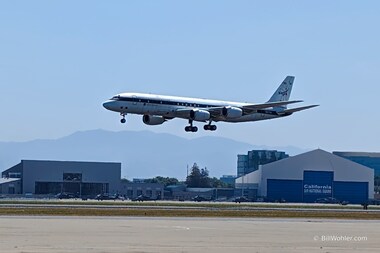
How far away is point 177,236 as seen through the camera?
1719 inches

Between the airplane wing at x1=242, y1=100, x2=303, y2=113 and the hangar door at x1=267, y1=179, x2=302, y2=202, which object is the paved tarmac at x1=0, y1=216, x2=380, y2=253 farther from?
the hangar door at x1=267, y1=179, x2=302, y2=202

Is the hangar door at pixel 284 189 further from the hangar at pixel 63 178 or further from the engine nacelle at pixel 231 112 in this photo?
the engine nacelle at pixel 231 112

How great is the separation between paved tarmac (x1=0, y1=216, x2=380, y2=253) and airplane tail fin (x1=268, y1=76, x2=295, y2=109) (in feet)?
174

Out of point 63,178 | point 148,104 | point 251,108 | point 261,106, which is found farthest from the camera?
point 63,178

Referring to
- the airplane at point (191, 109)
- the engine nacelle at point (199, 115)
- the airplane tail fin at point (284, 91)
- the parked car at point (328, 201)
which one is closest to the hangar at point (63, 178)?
the parked car at point (328, 201)

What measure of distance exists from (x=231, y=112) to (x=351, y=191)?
76548 millimetres

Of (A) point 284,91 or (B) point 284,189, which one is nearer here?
(A) point 284,91

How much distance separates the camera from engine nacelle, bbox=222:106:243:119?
309 feet

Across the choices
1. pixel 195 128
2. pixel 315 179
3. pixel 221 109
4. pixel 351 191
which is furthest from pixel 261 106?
pixel 351 191

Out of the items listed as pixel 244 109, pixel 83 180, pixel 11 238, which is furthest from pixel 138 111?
pixel 83 180

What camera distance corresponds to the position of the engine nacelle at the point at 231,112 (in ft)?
309

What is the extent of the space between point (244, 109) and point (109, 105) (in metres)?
15.5

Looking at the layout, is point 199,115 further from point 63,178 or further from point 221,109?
point 63,178

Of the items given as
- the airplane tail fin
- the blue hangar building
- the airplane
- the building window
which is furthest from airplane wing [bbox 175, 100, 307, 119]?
the building window
